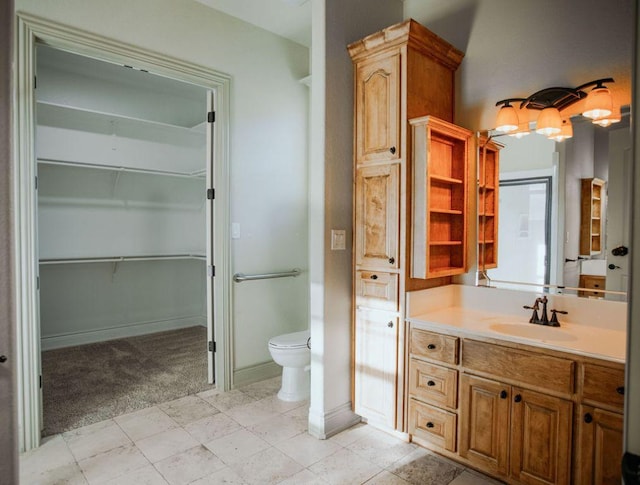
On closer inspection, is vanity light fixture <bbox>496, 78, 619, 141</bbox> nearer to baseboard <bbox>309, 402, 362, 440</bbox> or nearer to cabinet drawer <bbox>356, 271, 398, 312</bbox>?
cabinet drawer <bbox>356, 271, 398, 312</bbox>

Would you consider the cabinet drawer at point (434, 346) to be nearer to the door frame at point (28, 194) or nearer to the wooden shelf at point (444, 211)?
the wooden shelf at point (444, 211)

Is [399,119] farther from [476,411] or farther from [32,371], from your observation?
[32,371]

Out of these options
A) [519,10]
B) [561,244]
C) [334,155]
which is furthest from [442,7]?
[561,244]

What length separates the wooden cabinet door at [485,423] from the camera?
6.39 feet

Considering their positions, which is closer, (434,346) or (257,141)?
(434,346)

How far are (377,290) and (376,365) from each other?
1.53 feet

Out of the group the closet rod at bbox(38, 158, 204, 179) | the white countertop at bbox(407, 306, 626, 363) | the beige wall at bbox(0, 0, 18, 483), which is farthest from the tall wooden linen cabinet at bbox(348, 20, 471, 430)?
the closet rod at bbox(38, 158, 204, 179)

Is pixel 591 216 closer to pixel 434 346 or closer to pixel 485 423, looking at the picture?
A: pixel 434 346

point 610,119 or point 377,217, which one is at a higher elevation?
point 610,119

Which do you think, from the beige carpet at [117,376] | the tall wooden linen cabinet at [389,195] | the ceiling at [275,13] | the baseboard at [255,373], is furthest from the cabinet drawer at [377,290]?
the ceiling at [275,13]

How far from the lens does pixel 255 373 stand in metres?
3.41

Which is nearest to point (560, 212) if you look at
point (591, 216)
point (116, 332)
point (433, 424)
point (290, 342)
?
point (591, 216)

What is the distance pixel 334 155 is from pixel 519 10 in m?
1.35

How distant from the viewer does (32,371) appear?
2.33 meters
